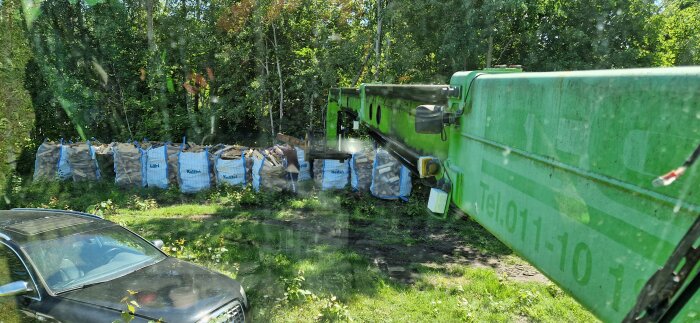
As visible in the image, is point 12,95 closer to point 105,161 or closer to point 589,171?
point 105,161

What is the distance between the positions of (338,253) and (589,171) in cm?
575

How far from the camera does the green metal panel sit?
3.93 feet

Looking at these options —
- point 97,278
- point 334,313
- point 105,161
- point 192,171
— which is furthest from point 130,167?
point 334,313

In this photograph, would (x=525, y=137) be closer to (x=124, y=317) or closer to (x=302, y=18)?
(x=124, y=317)

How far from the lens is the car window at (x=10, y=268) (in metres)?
3.83

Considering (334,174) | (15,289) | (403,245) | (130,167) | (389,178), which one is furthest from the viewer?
(130,167)

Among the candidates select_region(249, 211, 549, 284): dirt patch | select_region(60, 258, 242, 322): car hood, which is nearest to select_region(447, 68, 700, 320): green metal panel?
select_region(60, 258, 242, 322): car hood

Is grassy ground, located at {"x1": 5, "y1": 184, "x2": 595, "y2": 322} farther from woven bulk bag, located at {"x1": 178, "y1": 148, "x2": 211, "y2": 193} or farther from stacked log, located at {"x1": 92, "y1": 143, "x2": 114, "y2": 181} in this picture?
stacked log, located at {"x1": 92, "y1": 143, "x2": 114, "y2": 181}

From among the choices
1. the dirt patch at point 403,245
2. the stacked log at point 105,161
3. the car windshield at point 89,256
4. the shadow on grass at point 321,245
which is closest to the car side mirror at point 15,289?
the car windshield at point 89,256

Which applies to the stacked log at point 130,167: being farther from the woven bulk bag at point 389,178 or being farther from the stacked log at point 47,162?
the woven bulk bag at point 389,178

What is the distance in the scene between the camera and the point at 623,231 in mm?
1369

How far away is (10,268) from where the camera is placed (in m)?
3.94

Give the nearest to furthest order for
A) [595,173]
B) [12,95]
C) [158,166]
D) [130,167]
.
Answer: [595,173]
[158,166]
[130,167]
[12,95]

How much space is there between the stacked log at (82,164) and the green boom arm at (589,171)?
496 inches
